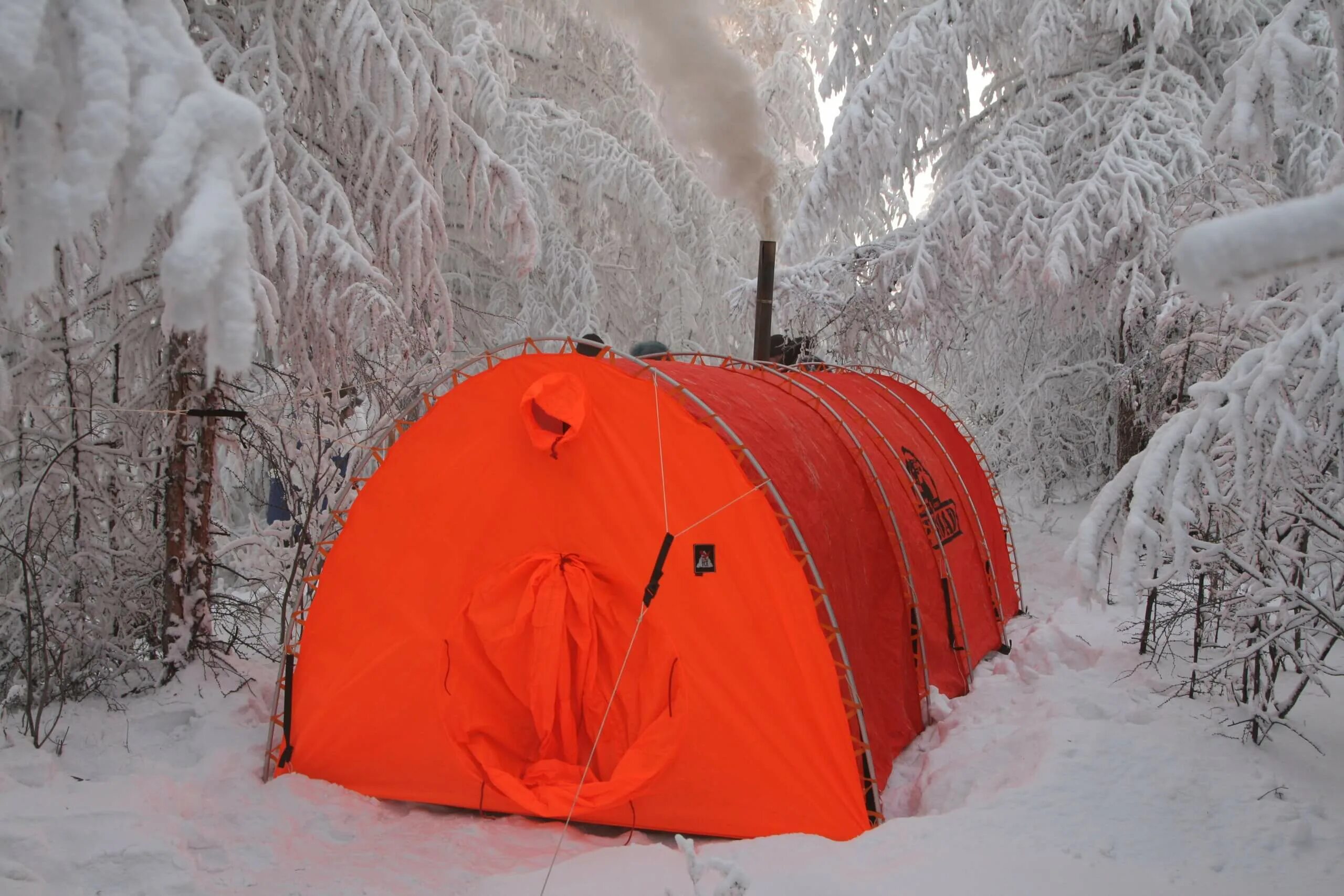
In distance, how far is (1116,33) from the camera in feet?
33.7

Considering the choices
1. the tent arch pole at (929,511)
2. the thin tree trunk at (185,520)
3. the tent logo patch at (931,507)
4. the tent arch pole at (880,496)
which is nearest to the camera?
the thin tree trunk at (185,520)

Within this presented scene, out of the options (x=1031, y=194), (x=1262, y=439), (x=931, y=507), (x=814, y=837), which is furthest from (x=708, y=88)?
(x=814, y=837)

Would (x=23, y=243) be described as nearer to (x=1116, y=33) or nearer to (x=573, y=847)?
(x=573, y=847)

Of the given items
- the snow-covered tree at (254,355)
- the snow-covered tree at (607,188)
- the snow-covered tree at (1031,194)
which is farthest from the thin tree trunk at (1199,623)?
the snow-covered tree at (607,188)

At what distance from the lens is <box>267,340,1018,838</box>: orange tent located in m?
4.29

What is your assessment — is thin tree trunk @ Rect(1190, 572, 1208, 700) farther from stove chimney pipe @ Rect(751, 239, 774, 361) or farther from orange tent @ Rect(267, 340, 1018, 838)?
stove chimney pipe @ Rect(751, 239, 774, 361)

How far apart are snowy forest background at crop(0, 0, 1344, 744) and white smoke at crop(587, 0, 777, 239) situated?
5 cm

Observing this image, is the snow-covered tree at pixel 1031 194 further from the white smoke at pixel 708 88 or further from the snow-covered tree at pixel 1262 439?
the snow-covered tree at pixel 1262 439

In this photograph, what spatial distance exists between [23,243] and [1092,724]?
460 centimetres

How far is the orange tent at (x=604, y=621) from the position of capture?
4.29 meters

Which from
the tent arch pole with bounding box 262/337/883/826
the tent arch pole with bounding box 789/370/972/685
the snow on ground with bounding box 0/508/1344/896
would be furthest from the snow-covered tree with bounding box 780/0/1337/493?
the tent arch pole with bounding box 262/337/883/826

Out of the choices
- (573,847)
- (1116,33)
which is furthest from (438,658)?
(1116,33)

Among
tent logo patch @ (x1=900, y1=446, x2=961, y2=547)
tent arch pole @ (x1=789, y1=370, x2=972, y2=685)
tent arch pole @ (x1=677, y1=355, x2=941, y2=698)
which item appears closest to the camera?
tent arch pole @ (x1=677, y1=355, x2=941, y2=698)

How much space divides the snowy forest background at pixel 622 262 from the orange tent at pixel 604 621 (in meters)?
0.85
